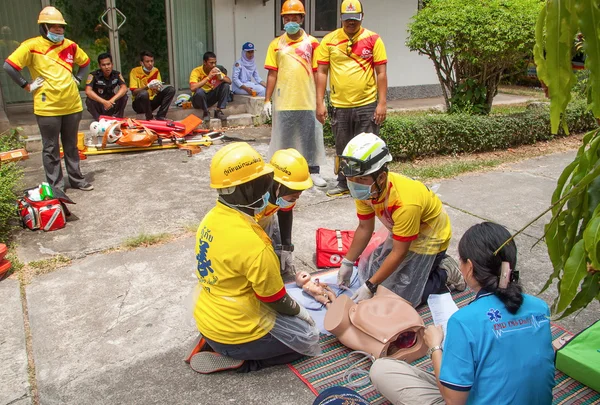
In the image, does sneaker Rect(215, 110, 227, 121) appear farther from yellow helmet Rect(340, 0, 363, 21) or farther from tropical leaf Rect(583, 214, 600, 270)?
tropical leaf Rect(583, 214, 600, 270)

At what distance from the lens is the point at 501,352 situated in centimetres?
218

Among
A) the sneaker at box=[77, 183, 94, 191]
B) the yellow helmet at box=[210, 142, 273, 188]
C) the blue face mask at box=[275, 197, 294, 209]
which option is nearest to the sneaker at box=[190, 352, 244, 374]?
the yellow helmet at box=[210, 142, 273, 188]

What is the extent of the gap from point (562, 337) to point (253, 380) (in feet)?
6.57

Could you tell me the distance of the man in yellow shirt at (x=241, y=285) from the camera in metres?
2.94

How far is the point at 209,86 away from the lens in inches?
373

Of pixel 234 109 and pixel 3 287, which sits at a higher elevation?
pixel 234 109

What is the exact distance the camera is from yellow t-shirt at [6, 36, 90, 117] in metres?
5.73

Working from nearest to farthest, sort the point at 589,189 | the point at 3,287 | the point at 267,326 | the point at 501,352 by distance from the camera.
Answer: the point at 589,189 → the point at 501,352 → the point at 267,326 → the point at 3,287

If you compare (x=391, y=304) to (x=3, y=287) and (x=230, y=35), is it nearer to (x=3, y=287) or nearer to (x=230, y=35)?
(x=3, y=287)

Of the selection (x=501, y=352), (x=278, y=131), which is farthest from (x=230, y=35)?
(x=501, y=352)

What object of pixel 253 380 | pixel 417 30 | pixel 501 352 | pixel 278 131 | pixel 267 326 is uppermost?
pixel 417 30

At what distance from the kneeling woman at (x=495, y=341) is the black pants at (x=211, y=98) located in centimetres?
745

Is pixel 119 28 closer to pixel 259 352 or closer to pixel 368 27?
pixel 368 27

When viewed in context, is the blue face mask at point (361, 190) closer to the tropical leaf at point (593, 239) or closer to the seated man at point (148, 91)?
the tropical leaf at point (593, 239)
